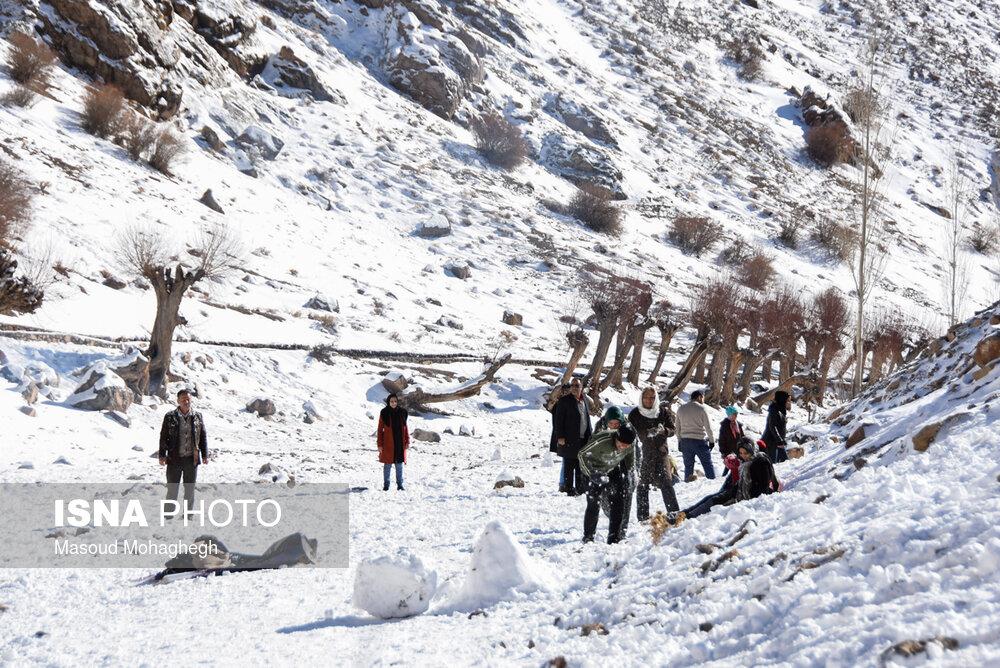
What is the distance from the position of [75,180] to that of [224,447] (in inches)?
754

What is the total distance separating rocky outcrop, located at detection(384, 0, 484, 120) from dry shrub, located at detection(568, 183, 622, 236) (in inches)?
514

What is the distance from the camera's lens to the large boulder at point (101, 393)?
518 inches

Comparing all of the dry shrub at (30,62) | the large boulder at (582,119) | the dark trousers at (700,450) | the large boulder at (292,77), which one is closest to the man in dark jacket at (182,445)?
the dark trousers at (700,450)

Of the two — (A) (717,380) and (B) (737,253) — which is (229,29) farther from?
(A) (717,380)

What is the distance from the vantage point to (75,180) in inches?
1040

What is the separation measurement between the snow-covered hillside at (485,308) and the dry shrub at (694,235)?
1.33 m

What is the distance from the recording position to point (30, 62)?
3089 centimetres

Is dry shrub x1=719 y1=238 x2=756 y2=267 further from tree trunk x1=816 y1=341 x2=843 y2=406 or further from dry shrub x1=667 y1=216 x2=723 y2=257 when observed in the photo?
tree trunk x1=816 y1=341 x2=843 y2=406

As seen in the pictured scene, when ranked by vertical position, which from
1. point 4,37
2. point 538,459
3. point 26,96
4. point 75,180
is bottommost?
point 538,459

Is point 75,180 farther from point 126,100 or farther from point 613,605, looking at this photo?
point 613,605

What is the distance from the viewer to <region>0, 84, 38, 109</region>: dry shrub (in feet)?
92.2

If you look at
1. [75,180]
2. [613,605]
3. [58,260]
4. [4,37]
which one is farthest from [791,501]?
[4,37]

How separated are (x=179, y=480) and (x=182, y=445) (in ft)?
1.77

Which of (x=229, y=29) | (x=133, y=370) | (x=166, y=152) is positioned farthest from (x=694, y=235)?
(x=133, y=370)
